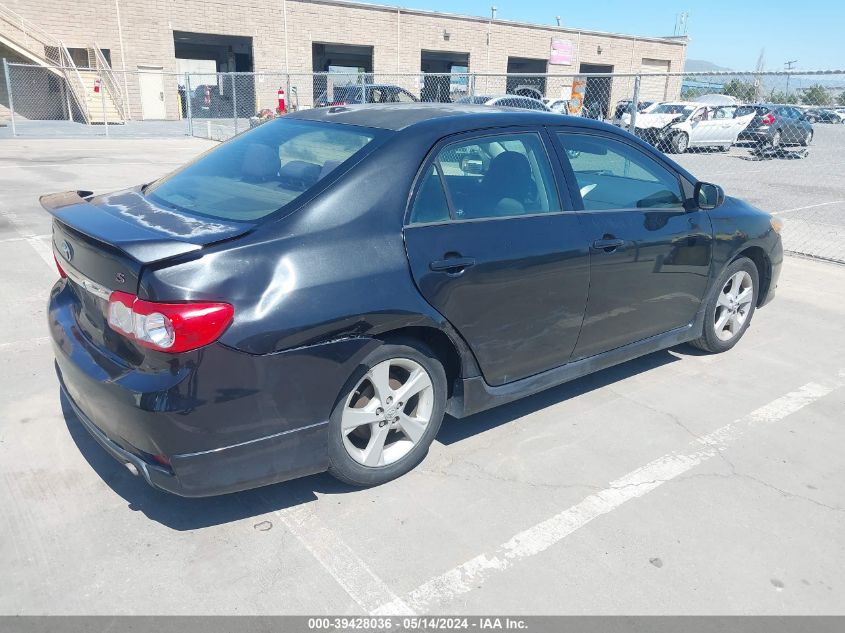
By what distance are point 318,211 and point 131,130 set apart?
24.7 m

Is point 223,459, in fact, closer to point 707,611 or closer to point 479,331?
point 479,331

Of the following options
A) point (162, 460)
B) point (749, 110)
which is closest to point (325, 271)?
point (162, 460)

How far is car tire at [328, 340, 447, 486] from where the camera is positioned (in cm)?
294

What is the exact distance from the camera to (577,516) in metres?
3.05

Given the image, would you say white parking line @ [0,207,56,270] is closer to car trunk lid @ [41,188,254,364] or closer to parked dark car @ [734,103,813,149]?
car trunk lid @ [41,188,254,364]

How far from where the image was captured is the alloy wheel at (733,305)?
16.0ft

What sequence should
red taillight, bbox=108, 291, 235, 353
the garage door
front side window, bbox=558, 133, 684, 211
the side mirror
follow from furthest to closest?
the garage door < the side mirror < front side window, bbox=558, 133, 684, 211 < red taillight, bbox=108, 291, 235, 353

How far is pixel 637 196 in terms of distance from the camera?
13.6 ft

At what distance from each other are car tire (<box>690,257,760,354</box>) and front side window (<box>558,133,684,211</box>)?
0.79 meters

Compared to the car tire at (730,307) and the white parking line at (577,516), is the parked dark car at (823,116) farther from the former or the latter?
the white parking line at (577,516)

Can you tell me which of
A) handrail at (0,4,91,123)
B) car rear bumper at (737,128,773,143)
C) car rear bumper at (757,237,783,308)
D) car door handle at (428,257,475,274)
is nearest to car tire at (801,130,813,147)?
car rear bumper at (737,128,773,143)

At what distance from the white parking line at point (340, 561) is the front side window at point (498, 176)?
1533 millimetres

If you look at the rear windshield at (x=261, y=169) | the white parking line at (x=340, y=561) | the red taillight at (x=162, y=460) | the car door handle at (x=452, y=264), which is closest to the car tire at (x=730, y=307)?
the car door handle at (x=452, y=264)

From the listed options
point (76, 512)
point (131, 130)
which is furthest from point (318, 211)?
point (131, 130)
